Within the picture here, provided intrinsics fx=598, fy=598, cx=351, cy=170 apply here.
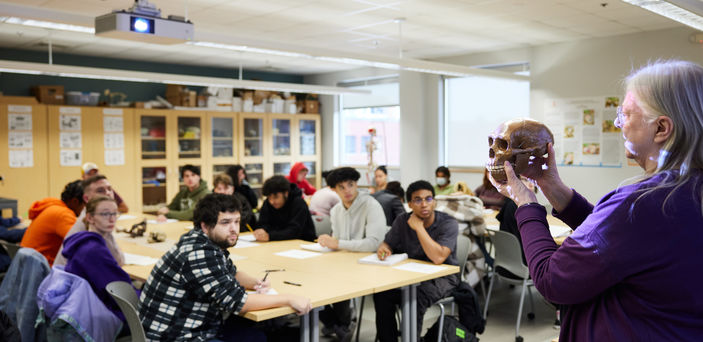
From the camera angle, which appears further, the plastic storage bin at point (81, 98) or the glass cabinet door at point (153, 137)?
the glass cabinet door at point (153, 137)

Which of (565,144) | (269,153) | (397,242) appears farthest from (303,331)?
(269,153)

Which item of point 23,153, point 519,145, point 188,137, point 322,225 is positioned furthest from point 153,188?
point 519,145

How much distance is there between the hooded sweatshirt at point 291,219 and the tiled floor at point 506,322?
2.84ft

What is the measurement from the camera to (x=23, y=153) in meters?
7.64

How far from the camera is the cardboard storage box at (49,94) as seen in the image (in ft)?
25.9

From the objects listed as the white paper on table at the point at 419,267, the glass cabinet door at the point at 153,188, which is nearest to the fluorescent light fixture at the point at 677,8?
the white paper on table at the point at 419,267

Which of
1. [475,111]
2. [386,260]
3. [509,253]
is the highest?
[475,111]

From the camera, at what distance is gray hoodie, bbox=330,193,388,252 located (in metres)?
4.16

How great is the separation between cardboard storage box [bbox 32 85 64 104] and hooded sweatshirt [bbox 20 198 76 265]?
4167 mm

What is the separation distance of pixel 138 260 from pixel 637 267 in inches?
139

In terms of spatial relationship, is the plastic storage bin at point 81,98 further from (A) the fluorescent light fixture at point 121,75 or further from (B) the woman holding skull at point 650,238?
(B) the woman holding skull at point 650,238

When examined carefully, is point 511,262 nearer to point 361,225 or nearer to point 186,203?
point 361,225

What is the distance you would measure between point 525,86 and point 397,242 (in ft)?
16.4

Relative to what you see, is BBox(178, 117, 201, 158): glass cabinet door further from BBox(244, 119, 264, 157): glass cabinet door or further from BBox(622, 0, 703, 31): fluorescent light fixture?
BBox(622, 0, 703, 31): fluorescent light fixture
